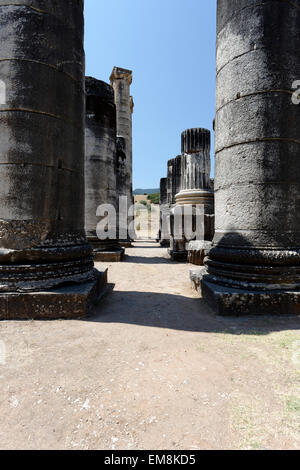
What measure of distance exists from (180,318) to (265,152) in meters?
2.73

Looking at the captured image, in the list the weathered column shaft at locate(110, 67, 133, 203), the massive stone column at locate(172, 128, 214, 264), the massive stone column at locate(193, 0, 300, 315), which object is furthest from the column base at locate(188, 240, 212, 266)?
the weathered column shaft at locate(110, 67, 133, 203)

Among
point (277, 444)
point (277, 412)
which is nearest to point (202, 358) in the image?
point (277, 412)

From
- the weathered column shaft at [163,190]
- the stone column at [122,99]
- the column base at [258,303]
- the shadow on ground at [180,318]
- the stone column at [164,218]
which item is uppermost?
the stone column at [122,99]

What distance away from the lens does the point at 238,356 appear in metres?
2.32

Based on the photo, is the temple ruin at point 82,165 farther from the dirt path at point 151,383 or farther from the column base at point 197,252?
the column base at point 197,252

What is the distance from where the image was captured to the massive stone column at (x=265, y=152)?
367 cm

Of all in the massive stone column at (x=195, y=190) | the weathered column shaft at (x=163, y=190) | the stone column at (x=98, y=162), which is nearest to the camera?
the stone column at (x=98, y=162)

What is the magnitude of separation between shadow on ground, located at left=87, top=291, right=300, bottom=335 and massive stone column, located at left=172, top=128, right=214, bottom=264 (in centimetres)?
513

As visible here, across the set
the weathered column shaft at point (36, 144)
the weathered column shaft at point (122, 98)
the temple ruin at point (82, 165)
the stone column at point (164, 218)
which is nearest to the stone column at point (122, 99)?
the weathered column shaft at point (122, 98)

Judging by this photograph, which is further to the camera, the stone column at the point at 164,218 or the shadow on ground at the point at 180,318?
the stone column at the point at 164,218

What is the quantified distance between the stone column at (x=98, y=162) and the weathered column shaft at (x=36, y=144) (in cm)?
469

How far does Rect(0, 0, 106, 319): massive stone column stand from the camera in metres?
3.27

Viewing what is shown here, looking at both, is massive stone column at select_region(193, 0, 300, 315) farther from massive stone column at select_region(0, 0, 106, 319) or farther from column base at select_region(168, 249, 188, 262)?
column base at select_region(168, 249, 188, 262)

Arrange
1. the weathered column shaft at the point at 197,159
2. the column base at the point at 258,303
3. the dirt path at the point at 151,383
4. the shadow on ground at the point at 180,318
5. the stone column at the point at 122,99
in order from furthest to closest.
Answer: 1. the stone column at the point at 122,99
2. the weathered column shaft at the point at 197,159
3. the column base at the point at 258,303
4. the shadow on ground at the point at 180,318
5. the dirt path at the point at 151,383
